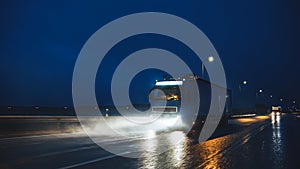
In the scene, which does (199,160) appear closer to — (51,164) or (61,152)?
(51,164)

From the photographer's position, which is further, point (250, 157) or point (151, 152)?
point (151, 152)

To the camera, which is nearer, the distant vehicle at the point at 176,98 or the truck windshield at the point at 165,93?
the distant vehicle at the point at 176,98

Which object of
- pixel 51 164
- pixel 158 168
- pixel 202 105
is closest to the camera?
pixel 158 168

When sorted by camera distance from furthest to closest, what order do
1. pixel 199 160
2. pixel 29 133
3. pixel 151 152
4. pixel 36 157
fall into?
pixel 29 133 < pixel 151 152 < pixel 36 157 < pixel 199 160

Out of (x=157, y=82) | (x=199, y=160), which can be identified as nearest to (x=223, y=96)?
(x=157, y=82)

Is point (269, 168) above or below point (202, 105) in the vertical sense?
below

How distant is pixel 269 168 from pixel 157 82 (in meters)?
18.6

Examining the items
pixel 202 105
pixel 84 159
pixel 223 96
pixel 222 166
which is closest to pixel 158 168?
pixel 222 166

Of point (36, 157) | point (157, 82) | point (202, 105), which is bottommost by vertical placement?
point (36, 157)

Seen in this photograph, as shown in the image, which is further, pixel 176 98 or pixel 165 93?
pixel 165 93

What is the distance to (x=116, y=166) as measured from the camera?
9055mm

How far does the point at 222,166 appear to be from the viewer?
9.12 meters

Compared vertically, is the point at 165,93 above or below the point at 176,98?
above

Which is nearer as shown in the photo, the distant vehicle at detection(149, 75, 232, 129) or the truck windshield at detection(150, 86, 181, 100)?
the distant vehicle at detection(149, 75, 232, 129)
